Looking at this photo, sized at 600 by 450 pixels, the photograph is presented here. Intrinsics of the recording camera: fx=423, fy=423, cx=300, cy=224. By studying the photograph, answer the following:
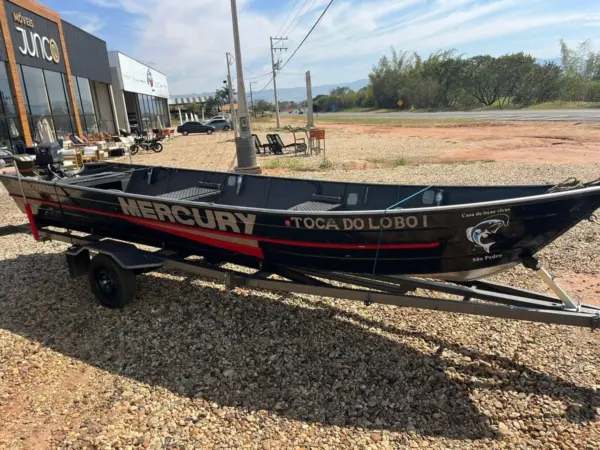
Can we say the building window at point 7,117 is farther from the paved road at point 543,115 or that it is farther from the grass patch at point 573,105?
the grass patch at point 573,105

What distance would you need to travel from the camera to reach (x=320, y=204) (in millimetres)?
4727

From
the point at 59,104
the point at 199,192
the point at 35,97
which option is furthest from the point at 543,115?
the point at 199,192

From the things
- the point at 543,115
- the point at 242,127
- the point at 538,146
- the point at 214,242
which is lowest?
the point at 538,146

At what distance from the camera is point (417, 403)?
3.06 meters

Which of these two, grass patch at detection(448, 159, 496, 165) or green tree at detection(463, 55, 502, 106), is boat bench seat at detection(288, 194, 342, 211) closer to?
grass patch at detection(448, 159, 496, 165)

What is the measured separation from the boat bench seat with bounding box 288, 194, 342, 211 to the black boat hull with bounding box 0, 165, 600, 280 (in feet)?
2.78

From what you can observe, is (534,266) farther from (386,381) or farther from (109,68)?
(109,68)

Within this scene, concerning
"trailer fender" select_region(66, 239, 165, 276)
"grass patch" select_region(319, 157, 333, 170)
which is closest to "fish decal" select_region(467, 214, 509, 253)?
"trailer fender" select_region(66, 239, 165, 276)

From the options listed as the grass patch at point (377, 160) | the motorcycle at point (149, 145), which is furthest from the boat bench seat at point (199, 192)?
the motorcycle at point (149, 145)

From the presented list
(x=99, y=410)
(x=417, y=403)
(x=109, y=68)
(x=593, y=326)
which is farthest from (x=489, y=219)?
(x=109, y=68)

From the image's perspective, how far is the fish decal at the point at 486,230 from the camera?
3060mm

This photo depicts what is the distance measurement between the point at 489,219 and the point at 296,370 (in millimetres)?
1904

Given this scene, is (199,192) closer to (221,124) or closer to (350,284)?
(350,284)

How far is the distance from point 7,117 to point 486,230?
62.4ft
